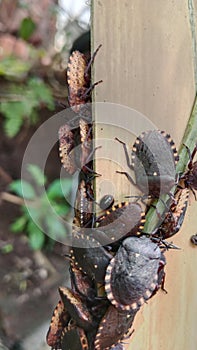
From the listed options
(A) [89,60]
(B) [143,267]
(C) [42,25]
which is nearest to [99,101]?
(A) [89,60]

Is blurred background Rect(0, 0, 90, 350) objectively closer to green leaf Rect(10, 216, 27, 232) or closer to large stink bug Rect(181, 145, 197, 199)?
green leaf Rect(10, 216, 27, 232)

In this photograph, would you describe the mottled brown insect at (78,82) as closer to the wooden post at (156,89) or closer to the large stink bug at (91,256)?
the wooden post at (156,89)

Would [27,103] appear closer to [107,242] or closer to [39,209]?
[39,209]

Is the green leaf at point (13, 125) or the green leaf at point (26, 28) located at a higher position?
the green leaf at point (26, 28)

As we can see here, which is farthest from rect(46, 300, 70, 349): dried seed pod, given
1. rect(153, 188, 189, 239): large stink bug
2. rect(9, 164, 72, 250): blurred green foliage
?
rect(9, 164, 72, 250): blurred green foliage

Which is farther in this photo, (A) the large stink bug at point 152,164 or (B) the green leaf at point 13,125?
(B) the green leaf at point 13,125

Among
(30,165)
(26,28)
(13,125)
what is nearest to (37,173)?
(30,165)

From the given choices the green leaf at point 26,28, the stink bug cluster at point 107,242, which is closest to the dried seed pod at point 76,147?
the stink bug cluster at point 107,242
